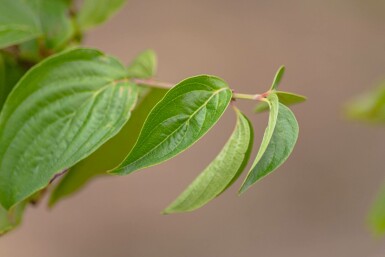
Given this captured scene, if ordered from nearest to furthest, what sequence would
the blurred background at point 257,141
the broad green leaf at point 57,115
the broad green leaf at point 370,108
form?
the broad green leaf at point 57,115 → the broad green leaf at point 370,108 → the blurred background at point 257,141

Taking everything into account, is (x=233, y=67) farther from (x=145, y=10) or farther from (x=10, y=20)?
(x=10, y=20)

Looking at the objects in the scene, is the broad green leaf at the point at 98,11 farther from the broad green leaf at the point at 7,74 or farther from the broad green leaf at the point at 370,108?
the broad green leaf at the point at 370,108

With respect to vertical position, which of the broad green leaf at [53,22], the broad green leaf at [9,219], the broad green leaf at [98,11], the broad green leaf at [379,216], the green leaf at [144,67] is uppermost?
the broad green leaf at [98,11]

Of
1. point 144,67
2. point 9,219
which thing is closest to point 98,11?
point 144,67

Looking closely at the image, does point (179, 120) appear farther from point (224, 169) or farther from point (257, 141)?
point (257, 141)

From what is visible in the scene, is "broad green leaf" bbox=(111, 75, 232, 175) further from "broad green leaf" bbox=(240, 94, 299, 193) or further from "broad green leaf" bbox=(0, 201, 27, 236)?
"broad green leaf" bbox=(0, 201, 27, 236)

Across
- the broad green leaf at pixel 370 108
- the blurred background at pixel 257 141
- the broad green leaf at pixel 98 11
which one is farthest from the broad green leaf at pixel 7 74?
the blurred background at pixel 257 141

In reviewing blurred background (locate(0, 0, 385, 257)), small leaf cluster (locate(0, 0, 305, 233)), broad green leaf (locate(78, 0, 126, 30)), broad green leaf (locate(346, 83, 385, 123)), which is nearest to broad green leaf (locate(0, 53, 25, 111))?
small leaf cluster (locate(0, 0, 305, 233))
